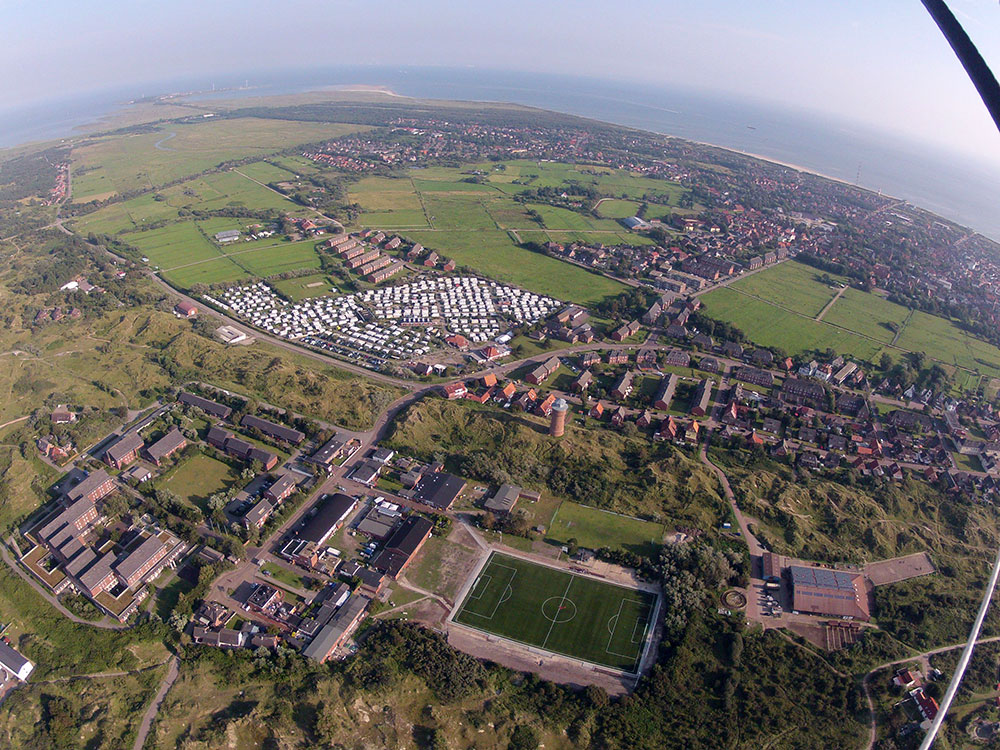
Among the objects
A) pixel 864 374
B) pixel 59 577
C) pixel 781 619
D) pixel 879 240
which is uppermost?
pixel 879 240

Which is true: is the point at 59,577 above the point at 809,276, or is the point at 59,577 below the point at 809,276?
below

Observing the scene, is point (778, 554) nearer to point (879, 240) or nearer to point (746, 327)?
point (746, 327)

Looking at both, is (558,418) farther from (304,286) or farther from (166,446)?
(304,286)

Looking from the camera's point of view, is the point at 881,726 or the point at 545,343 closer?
the point at 881,726

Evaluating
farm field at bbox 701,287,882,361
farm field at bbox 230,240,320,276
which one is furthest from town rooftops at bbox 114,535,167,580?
farm field at bbox 701,287,882,361

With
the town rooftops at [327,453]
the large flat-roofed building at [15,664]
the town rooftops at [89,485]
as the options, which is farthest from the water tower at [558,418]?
the large flat-roofed building at [15,664]

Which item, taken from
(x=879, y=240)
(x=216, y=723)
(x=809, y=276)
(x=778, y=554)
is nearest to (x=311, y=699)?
(x=216, y=723)
